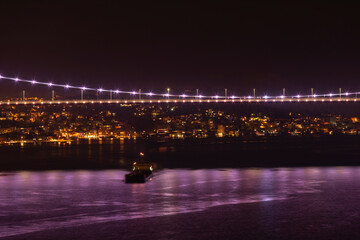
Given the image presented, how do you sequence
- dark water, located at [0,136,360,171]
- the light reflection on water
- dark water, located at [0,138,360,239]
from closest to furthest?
dark water, located at [0,138,360,239]
the light reflection on water
dark water, located at [0,136,360,171]

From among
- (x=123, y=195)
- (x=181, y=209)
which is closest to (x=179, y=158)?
(x=123, y=195)

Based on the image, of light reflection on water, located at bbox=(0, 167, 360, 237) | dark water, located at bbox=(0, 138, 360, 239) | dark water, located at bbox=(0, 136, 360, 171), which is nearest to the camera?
dark water, located at bbox=(0, 138, 360, 239)

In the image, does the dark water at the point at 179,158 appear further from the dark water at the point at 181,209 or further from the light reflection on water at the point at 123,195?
the dark water at the point at 181,209

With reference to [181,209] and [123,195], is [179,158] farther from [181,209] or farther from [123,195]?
[181,209]

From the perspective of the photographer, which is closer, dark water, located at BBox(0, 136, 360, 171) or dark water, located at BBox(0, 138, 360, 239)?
dark water, located at BBox(0, 138, 360, 239)

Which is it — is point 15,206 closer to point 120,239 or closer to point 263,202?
point 120,239

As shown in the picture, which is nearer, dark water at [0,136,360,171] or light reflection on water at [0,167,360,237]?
light reflection on water at [0,167,360,237]

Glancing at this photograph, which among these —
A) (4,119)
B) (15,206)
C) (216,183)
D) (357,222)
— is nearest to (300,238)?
(357,222)

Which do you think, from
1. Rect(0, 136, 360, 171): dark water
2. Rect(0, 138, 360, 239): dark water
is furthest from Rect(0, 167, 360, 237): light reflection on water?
Rect(0, 136, 360, 171): dark water

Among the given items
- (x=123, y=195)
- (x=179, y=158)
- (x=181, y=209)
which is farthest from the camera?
(x=179, y=158)

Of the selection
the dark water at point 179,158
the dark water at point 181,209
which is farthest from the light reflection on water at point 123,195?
the dark water at point 179,158

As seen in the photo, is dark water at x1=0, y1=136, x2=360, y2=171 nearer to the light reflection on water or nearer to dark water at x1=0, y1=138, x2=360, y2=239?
the light reflection on water
